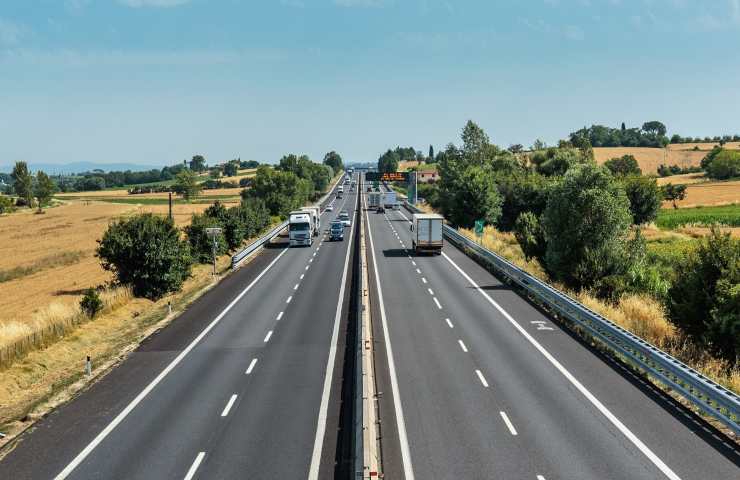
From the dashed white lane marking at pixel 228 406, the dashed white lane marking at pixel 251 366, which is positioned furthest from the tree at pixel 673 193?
the dashed white lane marking at pixel 228 406

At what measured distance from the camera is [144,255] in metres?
34.4

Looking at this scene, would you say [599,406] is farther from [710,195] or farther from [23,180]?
[23,180]

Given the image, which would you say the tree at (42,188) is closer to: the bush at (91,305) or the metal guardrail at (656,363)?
the bush at (91,305)

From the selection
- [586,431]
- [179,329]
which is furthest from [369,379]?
[179,329]

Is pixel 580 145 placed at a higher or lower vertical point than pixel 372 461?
higher

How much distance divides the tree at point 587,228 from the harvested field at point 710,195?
7718cm

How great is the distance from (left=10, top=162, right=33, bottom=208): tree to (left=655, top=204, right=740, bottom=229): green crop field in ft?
479

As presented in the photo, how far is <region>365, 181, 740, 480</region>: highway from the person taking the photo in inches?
500

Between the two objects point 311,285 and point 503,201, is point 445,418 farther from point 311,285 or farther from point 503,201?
point 503,201

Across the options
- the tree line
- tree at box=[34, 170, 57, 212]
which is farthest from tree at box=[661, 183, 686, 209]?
tree at box=[34, 170, 57, 212]

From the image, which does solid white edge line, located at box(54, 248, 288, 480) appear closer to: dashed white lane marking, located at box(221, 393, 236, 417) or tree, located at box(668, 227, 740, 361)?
dashed white lane marking, located at box(221, 393, 236, 417)

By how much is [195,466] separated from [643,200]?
75234mm

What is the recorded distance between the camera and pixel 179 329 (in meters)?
26.2

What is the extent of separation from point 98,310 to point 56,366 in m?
8.03
